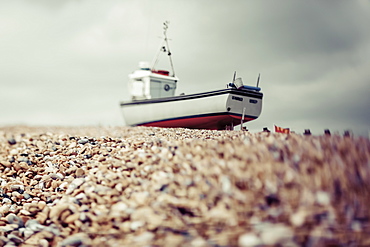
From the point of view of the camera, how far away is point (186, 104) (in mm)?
17016

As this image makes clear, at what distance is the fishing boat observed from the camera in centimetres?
1622

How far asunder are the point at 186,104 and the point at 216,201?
14517mm

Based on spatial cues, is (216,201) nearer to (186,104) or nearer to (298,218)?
(298,218)

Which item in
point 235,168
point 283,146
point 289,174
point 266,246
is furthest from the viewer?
point 283,146

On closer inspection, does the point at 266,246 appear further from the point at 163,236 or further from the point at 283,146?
the point at 283,146

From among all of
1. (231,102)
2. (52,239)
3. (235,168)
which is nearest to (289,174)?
(235,168)

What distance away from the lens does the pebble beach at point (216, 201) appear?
87.7 inches

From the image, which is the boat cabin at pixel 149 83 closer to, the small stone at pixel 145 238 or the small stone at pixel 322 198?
the small stone at pixel 145 238

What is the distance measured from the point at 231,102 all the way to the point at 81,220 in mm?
13022

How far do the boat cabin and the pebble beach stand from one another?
15165 mm

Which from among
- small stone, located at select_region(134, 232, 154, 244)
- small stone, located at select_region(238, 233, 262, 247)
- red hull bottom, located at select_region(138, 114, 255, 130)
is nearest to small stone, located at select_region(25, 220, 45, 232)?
small stone, located at select_region(134, 232, 154, 244)

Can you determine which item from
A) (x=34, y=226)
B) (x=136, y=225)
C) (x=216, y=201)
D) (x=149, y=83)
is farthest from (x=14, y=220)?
(x=149, y=83)

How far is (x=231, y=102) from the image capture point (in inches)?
630

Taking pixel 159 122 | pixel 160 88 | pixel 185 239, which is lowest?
pixel 185 239
